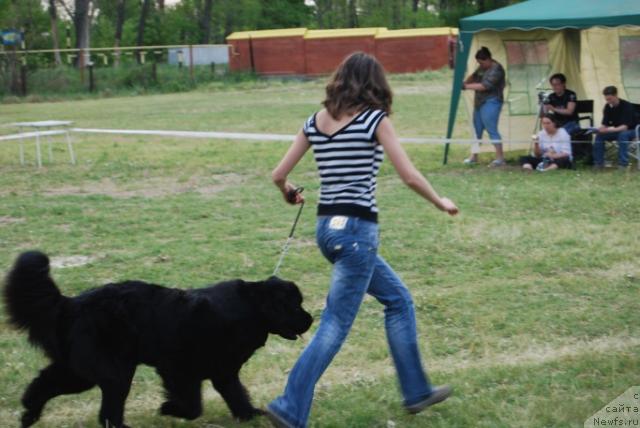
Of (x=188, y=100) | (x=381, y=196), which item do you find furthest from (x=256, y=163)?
(x=188, y=100)

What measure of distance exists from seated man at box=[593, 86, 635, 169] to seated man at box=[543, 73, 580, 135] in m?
0.54

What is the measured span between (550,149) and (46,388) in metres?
10.2

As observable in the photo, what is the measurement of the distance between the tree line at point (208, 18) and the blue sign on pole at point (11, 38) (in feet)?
50.7

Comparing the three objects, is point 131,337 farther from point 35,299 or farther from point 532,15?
point 532,15

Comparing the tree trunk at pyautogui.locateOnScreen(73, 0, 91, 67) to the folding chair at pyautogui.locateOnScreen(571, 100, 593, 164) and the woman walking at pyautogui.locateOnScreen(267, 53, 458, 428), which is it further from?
the woman walking at pyautogui.locateOnScreen(267, 53, 458, 428)

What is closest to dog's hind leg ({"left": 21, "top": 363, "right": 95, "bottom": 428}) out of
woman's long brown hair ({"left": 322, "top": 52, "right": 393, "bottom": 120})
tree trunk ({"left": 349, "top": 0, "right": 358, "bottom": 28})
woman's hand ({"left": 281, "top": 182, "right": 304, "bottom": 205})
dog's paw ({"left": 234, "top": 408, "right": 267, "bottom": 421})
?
dog's paw ({"left": 234, "top": 408, "right": 267, "bottom": 421})

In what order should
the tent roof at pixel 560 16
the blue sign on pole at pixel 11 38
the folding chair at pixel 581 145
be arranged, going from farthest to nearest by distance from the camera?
the blue sign on pole at pixel 11 38, the folding chair at pixel 581 145, the tent roof at pixel 560 16

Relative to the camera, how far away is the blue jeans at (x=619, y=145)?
41.9 feet

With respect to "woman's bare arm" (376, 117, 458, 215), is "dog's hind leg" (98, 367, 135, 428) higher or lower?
lower

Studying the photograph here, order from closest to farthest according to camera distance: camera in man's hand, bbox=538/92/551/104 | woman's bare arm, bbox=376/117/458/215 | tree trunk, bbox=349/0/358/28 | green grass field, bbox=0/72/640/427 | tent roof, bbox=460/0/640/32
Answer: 1. woman's bare arm, bbox=376/117/458/215
2. green grass field, bbox=0/72/640/427
3. tent roof, bbox=460/0/640/32
4. camera in man's hand, bbox=538/92/551/104
5. tree trunk, bbox=349/0/358/28

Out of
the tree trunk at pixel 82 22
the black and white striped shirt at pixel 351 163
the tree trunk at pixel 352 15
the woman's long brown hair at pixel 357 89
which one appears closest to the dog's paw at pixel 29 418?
the black and white striped shirt at pixel 351 163

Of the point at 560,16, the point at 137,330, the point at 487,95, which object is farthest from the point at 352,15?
the point at 137,330

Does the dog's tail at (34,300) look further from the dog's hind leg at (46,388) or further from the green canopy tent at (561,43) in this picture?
the green canopy tent at (561,43)

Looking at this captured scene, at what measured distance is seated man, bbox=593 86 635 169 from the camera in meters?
12.8
